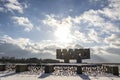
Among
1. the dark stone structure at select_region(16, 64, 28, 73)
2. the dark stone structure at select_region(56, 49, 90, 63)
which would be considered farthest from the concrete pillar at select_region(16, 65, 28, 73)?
the dark stone structure at select_region(56, 49, 90, 63)

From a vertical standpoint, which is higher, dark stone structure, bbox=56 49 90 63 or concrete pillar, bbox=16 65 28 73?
dark stone structure, bbox=56 49 90 63

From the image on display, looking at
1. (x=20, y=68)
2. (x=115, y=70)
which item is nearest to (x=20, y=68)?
(x=20, y=68)

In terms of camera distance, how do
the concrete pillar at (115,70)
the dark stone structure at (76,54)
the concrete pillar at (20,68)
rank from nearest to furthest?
the concrete pillar at (115,70) → the concrete pillar at (20,68) → the dark stone structure at (76,54)

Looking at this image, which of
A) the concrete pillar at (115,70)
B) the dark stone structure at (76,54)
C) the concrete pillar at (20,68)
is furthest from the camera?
the dark stone structure at (76,54)

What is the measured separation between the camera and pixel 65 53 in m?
56.2

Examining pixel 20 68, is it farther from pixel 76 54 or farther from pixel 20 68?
pixel 76 54

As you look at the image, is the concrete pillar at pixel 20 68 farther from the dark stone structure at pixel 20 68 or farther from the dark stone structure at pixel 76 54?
the dark stone structure at pixel 76 54

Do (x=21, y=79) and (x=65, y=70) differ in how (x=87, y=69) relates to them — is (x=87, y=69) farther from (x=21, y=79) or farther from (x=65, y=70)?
(x=21, y=79)

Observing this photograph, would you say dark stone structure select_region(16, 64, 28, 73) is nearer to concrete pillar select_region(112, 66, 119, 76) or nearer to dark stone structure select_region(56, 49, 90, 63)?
concrete pillar select_region(112, 66, 119, 76)

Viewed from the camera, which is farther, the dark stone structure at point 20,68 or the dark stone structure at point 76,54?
the dark stone structure at point 76,54

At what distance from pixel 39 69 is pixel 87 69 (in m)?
7.28

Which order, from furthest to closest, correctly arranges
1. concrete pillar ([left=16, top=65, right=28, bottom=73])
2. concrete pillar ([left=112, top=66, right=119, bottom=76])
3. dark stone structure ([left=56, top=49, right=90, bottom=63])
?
dark stone structure ([left=56, top=49, right=90, bottom=63]) → concrete pillar ([left=16, top=65, right=28, bottom=73]) → concrete pillar ([left=112, top=66, right=119, bottom=76])

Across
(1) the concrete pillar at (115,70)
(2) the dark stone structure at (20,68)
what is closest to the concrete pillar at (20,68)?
(2) the dark stone structure at (20,68)

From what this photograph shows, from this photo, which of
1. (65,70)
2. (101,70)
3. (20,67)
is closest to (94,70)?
(101,70)
